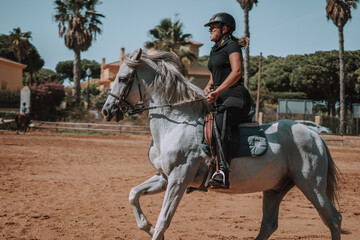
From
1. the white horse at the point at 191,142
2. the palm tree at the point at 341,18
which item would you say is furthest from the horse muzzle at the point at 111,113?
the palm tree at the point at 341,18

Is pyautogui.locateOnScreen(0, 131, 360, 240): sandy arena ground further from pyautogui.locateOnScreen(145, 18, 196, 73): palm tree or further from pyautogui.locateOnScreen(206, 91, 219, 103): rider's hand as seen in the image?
pyautogui.locateOnScreen(145, 18, 196, 73): palm tree

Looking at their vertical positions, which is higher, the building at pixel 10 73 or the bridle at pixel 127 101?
the building at pixel 10 73

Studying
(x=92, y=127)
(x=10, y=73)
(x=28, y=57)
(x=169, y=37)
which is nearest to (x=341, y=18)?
(x=169, y=37)

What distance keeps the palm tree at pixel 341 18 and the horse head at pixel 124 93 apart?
110 feet

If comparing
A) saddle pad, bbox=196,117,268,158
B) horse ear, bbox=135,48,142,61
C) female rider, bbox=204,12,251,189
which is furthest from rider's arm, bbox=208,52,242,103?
horse ear, bbox=135,48,142,61

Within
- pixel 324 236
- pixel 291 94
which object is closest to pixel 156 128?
pixel 324 236

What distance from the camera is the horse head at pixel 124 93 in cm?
440

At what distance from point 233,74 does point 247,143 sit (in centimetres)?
90

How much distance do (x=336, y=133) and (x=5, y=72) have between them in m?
39.6

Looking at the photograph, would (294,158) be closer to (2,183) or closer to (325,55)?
(2,183)

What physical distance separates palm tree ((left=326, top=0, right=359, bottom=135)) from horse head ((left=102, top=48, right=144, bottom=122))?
3352cm

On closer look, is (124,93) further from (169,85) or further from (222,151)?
(222,151)

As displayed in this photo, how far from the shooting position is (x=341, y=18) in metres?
34.7

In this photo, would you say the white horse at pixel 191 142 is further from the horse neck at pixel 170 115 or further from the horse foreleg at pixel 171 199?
the horse foreleg at pixel 171 199
